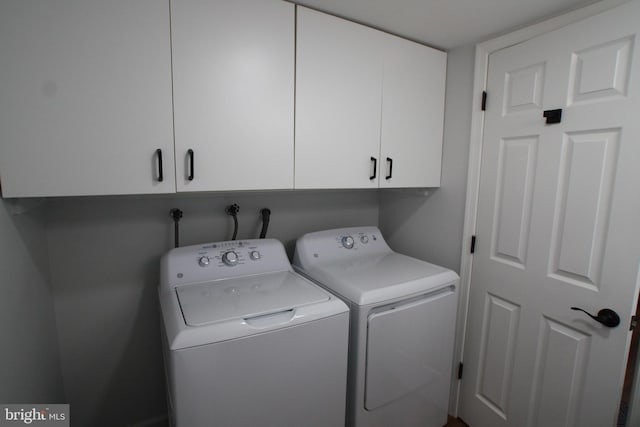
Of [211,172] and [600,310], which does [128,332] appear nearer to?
[211,172]

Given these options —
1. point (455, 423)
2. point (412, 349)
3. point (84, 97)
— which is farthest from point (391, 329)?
point (84, 97)

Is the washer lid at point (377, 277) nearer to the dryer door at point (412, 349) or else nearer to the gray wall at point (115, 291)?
the dryer door at point (412, 349)

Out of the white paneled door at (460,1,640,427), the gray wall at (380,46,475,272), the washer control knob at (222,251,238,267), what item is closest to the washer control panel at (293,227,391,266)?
the gray wall at (380,46,475,272)

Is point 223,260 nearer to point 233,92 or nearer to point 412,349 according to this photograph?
point 233,92

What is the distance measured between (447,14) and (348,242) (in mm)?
1294

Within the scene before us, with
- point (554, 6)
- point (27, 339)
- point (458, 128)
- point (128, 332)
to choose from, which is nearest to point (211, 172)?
point (27, 339)

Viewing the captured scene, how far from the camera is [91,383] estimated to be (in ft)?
5.09

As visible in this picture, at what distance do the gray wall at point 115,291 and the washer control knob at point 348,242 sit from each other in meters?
0.65

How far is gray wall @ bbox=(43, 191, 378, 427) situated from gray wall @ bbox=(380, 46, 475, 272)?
118 centimetres

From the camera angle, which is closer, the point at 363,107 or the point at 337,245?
the point at 363,107

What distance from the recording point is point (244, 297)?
1287 mm

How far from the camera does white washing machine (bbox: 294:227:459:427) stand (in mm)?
1369

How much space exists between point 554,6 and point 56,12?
1.89 meters

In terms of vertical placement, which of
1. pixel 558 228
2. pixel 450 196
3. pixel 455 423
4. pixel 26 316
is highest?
pixel 450 196
